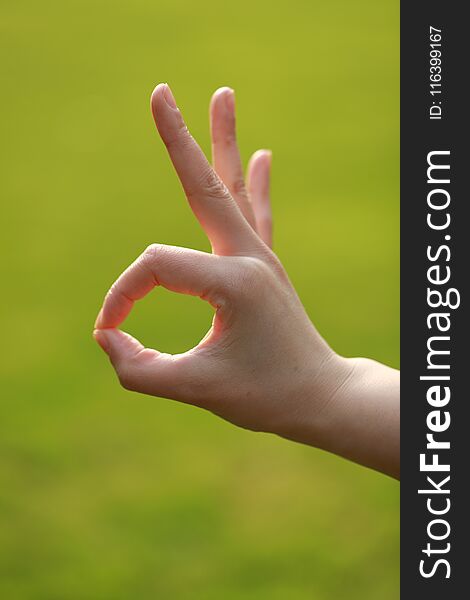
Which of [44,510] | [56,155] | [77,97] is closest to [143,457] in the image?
[44,510]

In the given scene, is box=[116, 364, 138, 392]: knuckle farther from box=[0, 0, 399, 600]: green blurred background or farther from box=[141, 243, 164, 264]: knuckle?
box=[0, 0, 399, 600]: green blurred background

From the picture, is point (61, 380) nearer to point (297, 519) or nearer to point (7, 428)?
point (7, 428)

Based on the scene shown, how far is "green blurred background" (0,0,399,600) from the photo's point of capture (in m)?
2.04

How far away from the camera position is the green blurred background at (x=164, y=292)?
2.04 m

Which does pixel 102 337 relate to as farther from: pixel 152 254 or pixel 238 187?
pixel 238 187

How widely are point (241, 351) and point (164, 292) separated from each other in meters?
1.85

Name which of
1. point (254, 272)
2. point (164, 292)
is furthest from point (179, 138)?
point (164, 292)

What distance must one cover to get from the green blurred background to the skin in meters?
0.92

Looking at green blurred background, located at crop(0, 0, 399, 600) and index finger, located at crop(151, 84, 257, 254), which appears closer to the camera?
index finger, located at crop(151, 84, 257, 254)

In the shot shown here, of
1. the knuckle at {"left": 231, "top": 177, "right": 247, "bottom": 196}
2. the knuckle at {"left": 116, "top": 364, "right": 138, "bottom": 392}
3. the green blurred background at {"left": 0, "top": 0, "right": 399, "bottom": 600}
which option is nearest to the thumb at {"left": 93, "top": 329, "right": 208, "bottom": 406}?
the knuckle at {"left": 116, "top": 364, "right": 138, "bottom": 392}

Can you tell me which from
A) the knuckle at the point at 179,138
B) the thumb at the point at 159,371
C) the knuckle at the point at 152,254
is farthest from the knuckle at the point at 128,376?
the knuckle at the point at 179,138

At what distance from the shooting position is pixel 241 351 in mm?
1085

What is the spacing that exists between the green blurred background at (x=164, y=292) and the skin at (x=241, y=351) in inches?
36.3

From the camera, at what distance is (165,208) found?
3273mm
